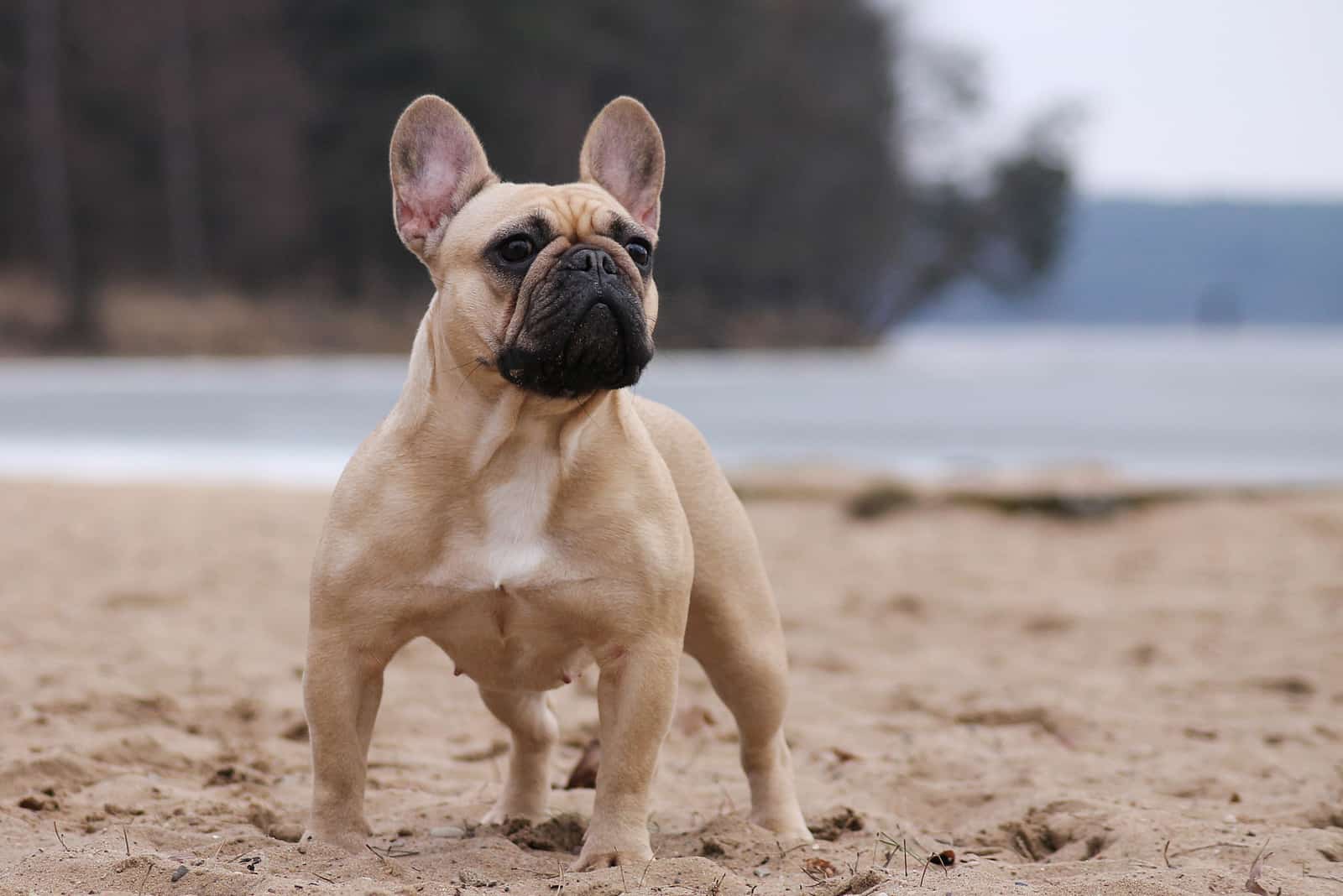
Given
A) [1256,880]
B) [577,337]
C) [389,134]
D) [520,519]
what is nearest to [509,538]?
[520,519]

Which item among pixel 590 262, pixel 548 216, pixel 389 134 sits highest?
pixel 389 134

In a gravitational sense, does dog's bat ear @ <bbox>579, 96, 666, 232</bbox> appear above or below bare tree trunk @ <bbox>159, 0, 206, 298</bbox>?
below

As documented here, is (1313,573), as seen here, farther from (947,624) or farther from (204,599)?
(204,599)

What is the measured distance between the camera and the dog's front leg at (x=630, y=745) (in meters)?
3.04

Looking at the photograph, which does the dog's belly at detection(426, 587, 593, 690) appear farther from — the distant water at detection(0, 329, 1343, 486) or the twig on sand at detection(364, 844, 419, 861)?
the distant water at detection(0, 329, 1343, 486)

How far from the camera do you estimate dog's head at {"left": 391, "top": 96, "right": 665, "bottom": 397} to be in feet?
9.81

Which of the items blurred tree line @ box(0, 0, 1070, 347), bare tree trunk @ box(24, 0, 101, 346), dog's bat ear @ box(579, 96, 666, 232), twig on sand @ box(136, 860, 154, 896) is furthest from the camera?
blurred tree line @ box(0, 0, 1070, 347)

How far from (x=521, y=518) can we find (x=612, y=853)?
2.35 feet

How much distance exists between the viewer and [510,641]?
3.11m

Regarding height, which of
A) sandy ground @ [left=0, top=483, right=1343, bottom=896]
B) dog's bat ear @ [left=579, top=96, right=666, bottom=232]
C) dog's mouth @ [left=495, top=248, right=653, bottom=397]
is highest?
dog's bat ear @ [left=579, top=96, right=666, bottom=232]

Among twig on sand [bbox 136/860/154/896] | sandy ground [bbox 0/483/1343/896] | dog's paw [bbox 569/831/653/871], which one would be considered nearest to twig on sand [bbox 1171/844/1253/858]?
sandy ground [bbox 0/483/1343/896]

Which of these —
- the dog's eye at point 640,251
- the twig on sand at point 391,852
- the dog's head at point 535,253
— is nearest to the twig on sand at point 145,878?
the twig on sand at point 391,852

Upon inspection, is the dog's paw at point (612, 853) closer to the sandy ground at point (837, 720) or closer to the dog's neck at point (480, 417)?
the sandy ground at point (837, 720)

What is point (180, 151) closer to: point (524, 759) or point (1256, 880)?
point (524, 759)
